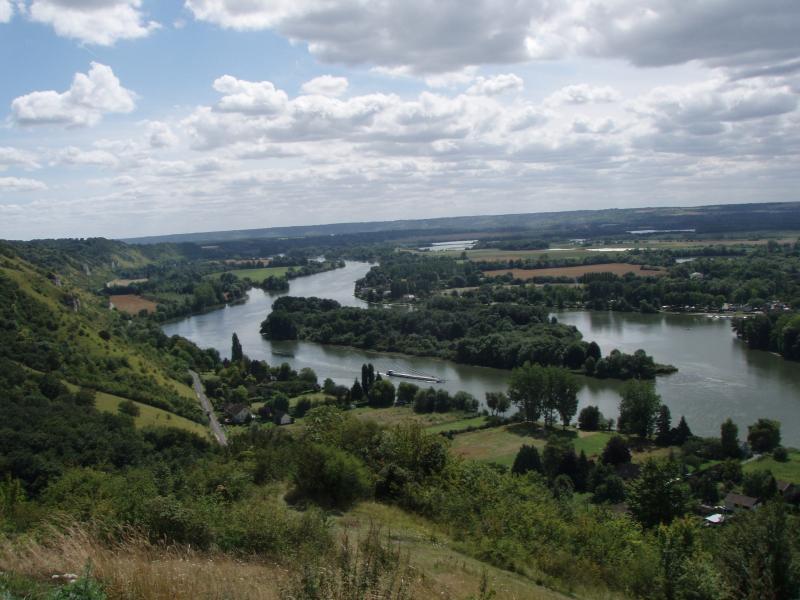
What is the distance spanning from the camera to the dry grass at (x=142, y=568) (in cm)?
451

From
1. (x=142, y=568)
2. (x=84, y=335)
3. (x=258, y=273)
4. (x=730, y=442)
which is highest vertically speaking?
(x=142, y=568)

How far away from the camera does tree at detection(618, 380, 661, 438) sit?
27141 mm

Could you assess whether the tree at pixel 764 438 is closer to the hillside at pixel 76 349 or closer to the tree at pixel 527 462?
the tree at pixel 527 462

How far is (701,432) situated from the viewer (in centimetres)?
2644

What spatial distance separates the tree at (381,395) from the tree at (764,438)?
17.3m

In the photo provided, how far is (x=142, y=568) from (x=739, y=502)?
18713mm

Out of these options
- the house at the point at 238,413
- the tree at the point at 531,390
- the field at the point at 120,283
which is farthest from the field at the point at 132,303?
the tree at the point at 531,390

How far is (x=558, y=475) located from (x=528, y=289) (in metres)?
47.4

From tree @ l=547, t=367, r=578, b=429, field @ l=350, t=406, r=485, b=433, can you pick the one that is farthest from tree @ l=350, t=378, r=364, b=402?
tree @ l=547, t=367, r=578, b=429

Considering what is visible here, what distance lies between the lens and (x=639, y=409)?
2739 centimetres

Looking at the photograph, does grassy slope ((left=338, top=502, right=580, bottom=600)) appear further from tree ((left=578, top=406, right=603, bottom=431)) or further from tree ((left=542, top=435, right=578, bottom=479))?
tree ((left=578, top=406, right=603, bottom=431))

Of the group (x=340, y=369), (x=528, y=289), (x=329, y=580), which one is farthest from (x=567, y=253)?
(x=329, y=580)

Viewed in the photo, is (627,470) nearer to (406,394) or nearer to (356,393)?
(406,394)

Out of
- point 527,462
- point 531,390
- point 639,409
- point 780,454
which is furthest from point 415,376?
point 780,454
